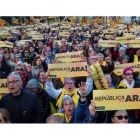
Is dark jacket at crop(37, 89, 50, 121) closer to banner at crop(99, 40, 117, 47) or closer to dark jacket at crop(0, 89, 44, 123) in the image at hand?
dark jacket at crop(0, 89, 44, 123)

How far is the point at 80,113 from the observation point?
11.4 feet

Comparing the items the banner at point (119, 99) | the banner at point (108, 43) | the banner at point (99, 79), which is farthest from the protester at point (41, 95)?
the banner at point (108, 43)

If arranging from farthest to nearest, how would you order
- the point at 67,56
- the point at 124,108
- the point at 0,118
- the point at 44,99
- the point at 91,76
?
the point at 67,56
the point at 91,76
the point at 44,99
the point at 124,108
the point at 0,118

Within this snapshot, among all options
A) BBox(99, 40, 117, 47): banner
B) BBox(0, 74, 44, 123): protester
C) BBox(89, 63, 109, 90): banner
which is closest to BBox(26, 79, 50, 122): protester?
BBox(0, 74, 44, 123): protester

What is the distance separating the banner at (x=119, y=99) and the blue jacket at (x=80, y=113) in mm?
Result: 216

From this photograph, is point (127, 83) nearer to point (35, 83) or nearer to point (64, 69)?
point (64, 69)

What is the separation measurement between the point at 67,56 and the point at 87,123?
128 inches

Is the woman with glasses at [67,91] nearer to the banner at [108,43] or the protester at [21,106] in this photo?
the protester at [21,106]

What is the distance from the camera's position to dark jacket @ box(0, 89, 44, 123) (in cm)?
355

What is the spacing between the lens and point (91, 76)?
4.61 meters

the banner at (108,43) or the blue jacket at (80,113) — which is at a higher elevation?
the banner at (108,43)

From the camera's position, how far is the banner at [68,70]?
4.76 m

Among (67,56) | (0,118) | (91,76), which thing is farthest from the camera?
(67,56)

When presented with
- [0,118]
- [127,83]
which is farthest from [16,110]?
[127,83]
